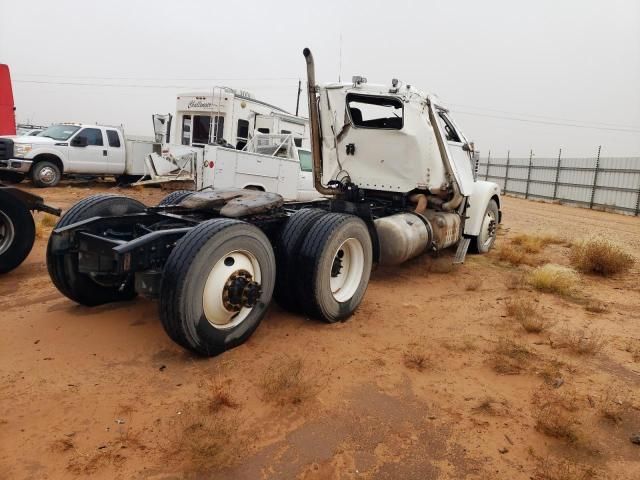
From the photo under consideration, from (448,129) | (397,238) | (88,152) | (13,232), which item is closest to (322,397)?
(397,238)

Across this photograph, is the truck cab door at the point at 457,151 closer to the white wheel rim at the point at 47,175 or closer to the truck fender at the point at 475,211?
the truck fender at the point at 475,211

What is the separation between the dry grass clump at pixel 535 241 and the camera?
29.5ft

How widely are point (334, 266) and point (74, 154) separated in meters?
14.0

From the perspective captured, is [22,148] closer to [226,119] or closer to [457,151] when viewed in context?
[226,119]

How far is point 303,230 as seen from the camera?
4543 mm

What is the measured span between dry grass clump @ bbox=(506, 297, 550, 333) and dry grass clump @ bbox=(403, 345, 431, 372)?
1295mm

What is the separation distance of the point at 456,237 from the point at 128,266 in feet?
17.6

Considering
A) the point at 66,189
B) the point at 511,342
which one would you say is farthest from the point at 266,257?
the point at 66,189

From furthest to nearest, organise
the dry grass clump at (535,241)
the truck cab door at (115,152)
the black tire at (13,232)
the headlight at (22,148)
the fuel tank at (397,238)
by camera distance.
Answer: the truck cab door at (115,152) → the headlight at (22,148) → the dry grass clump at (535,241) → the fuel tank at (397,238) → the black tire at (13,232)

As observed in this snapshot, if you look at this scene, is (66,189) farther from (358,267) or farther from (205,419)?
(205,419)

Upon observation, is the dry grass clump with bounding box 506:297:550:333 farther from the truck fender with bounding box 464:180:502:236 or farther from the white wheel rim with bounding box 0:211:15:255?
the white wheel rim with bounding box 0:211:15:255

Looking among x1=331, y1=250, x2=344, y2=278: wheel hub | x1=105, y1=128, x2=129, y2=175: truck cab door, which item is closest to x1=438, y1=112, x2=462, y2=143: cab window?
x1=331, y1=250, x2=344, y2=278: wheel hub

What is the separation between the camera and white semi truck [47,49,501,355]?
3537mm

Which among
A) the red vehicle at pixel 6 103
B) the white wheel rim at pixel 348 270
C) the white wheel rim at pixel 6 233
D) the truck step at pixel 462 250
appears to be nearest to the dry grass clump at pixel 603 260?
the truck step at pixel 462 250
